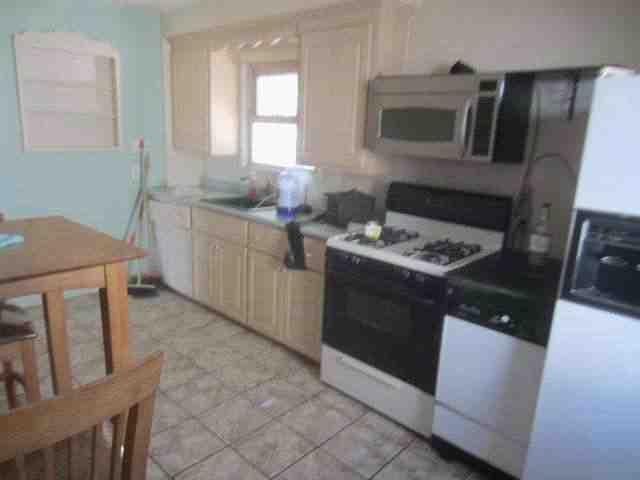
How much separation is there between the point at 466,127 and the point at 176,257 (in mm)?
2615

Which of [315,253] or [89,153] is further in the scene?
[89,153]

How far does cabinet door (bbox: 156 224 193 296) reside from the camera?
3710mm

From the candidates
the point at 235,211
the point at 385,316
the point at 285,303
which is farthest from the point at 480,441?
the point at 235,211

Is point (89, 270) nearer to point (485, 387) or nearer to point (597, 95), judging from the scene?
point (485, 387)

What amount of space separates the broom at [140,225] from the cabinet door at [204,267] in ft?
1.75

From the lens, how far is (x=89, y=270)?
1743 millimetres

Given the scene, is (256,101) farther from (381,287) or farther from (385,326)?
(385,326)

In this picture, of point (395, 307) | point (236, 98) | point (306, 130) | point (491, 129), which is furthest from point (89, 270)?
point (236, 98)

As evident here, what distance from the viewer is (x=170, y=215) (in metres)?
3.78

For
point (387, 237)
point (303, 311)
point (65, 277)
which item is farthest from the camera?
point (303, 311)

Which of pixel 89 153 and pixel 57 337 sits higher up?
pixel 89 153

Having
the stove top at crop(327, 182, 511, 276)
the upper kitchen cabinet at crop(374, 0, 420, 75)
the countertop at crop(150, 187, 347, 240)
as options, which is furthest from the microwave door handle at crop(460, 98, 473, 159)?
the countertop at crop(150, 187, 347, 240)

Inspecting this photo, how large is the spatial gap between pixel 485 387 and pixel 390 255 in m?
0.70

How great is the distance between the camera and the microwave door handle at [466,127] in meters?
2.12
